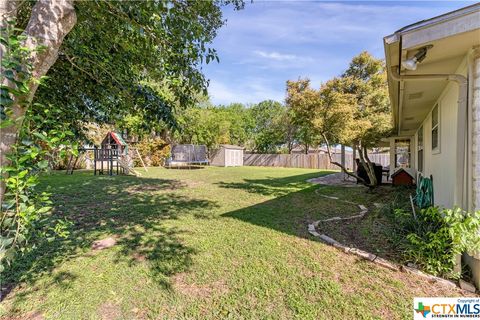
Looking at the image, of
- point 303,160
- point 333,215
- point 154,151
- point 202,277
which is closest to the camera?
point 202,277

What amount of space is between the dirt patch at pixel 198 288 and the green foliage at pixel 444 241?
238 cm

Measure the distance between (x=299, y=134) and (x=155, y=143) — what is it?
630 inches

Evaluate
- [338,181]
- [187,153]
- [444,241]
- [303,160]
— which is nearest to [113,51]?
[444,241]

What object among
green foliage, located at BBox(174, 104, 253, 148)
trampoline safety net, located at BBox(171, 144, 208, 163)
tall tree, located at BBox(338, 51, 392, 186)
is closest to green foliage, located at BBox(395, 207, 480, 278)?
tall tree, located at BBox(338, 51, 392, 186)

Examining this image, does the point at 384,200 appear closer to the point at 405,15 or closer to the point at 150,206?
the point at 405,15

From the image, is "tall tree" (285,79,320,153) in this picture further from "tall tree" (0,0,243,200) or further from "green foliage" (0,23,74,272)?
"green foliage" (0,23,74,272)

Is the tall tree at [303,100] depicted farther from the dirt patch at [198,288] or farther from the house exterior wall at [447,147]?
the dirt patch at [198,288]

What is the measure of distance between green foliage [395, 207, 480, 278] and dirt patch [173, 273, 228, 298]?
7.81ft

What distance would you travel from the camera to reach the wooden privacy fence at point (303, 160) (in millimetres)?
21406

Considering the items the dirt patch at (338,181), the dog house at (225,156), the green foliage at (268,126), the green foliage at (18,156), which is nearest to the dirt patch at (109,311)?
the green foliage at (18,156)

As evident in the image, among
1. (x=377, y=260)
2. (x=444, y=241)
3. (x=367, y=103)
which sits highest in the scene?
(x=367, y=103)

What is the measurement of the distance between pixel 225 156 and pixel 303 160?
7538mm

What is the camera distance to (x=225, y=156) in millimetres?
23672

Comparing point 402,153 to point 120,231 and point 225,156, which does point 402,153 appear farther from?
point 225,156
